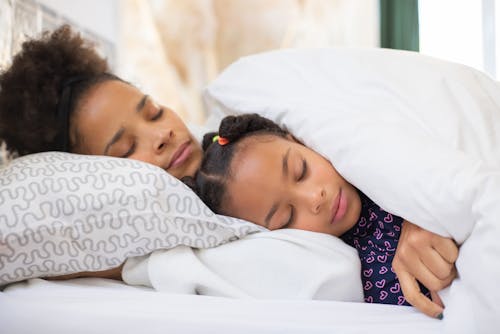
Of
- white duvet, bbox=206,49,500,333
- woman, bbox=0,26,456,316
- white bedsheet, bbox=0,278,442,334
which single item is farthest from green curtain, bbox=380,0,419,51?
white bedsheet, bbox=0,278,442,334

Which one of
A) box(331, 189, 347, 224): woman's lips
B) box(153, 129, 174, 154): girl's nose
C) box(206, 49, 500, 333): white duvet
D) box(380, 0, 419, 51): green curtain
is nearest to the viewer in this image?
box(206, 49, 500, 333): white duvet

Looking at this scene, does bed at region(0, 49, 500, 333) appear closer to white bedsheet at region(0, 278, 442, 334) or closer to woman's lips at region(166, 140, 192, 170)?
white bedsheet at region(0, 278, 442, 334)

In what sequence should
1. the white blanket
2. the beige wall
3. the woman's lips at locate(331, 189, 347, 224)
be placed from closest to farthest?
1. the white blanket
2. the woman's lips at locate(331, 189, 347, 224)
3. the beige wall

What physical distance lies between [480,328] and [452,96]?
0.44m

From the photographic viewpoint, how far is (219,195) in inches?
36.5

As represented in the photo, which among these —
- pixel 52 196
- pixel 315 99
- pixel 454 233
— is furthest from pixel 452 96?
pixel 52 196

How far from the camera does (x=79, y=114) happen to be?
1.15 meters

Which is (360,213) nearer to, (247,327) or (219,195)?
(219,195)

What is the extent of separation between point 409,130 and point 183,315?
0.42 m

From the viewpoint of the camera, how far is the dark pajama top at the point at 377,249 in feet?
2.60

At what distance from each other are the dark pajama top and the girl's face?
0.09 feet

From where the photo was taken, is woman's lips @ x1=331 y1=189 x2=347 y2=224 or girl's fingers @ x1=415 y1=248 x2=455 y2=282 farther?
woman's lips @ x1=331 y1=189 x2=347 y2=224

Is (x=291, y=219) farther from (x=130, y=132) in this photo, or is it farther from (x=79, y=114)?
(x=79, y=114)

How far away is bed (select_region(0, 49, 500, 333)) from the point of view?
634 millimetres
